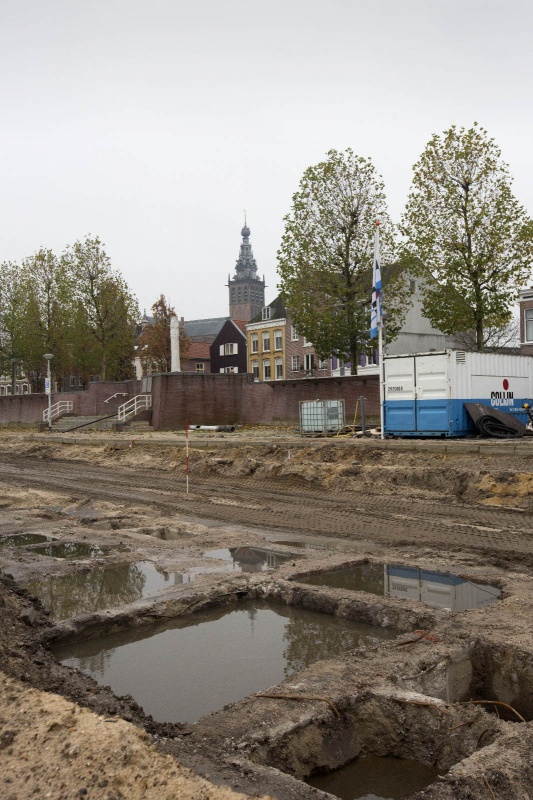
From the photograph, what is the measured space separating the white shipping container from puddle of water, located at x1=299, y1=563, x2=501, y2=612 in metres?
11.5

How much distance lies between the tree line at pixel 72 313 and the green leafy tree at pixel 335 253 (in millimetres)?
20510

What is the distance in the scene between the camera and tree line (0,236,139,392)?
47281mm

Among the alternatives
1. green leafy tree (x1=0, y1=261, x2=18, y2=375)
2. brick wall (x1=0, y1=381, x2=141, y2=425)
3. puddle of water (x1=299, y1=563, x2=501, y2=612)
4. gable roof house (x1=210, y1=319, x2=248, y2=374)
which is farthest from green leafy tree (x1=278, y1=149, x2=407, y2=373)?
gable roof house (x1=210, y1=319, x2=248, y2=374)

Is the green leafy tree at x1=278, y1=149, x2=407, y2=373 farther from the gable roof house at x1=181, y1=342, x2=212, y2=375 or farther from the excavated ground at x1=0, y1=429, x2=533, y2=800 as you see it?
the gable roof house at x1=181, y1=342, x2=212, y2=375

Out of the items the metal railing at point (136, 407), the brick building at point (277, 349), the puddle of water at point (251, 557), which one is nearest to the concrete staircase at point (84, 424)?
the metal railing at point (136, 407)

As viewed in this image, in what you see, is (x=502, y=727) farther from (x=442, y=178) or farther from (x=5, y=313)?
(x=5, y=313)

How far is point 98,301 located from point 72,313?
1.96m

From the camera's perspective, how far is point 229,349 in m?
72.8

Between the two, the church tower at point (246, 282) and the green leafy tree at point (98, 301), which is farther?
the church tower at point (246, 282)

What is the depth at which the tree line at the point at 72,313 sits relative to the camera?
47281 mm

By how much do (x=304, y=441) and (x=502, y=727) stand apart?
16.9 meters

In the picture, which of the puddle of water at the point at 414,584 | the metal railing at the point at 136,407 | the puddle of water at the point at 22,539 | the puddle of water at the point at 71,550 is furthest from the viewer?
the metal railing at the point at 136,407

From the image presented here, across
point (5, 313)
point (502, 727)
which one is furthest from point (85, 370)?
point (502, 727)

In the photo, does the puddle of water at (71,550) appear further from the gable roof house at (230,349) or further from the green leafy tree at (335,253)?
the gable roof house at (230,349)
